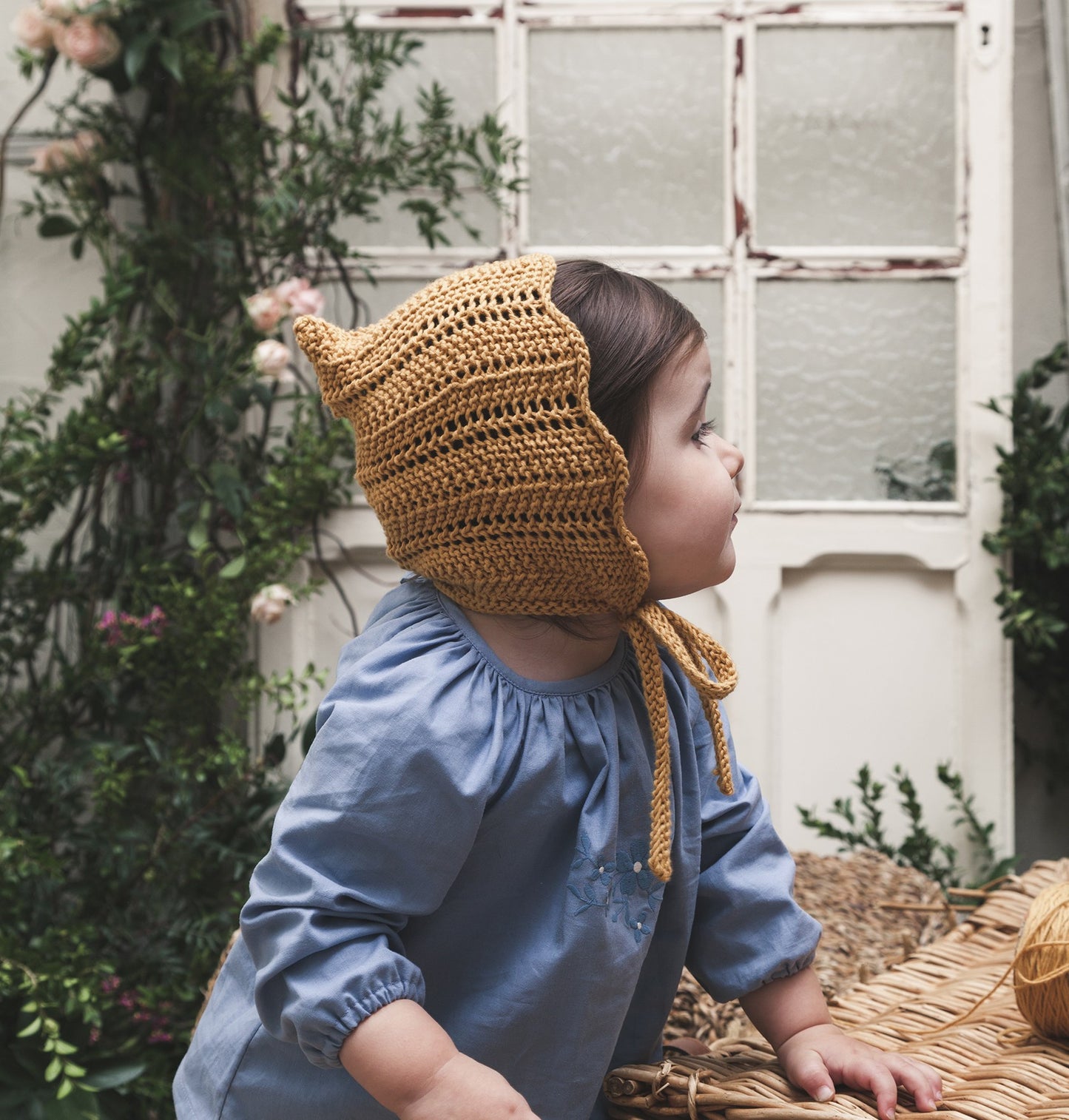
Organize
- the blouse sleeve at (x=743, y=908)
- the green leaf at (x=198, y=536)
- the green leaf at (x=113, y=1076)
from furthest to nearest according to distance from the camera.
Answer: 1. the green leaf at (x=198, y=536)
2. the green leaf at (x=113, y=1076)
3. the blouse sleeve at (x=743, y=908)

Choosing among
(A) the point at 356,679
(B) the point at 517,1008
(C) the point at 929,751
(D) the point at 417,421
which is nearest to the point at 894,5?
(C) the point at 929,751

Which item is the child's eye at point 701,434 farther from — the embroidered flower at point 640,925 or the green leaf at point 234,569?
the green leaf at point 234,569

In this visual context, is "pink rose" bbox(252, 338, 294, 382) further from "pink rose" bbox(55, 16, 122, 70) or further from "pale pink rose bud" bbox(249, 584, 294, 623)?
"pink rose" bbox(55, 16, 122, 70)

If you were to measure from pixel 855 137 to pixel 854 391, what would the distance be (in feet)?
1.39

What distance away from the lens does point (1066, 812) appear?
1.94 metres

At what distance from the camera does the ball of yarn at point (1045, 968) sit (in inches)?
33.8

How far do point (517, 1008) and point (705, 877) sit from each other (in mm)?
220

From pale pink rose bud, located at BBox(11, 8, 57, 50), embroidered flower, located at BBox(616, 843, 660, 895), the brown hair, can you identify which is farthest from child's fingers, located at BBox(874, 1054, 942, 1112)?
pale pink rose bud, located at BBox(11, 8, 57, 50)

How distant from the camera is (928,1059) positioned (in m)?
0.86

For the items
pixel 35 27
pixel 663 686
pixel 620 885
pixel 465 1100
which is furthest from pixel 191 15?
pixel 465 1100

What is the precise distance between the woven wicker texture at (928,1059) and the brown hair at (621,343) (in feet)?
1.51

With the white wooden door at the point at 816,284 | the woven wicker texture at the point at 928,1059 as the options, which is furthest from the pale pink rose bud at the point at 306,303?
the woven wicker texture at the point at 928,1059

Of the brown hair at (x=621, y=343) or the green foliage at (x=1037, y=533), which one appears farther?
the green foliage at (x=1037, y=533)

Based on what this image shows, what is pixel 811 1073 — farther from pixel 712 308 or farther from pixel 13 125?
pixel 13 125
